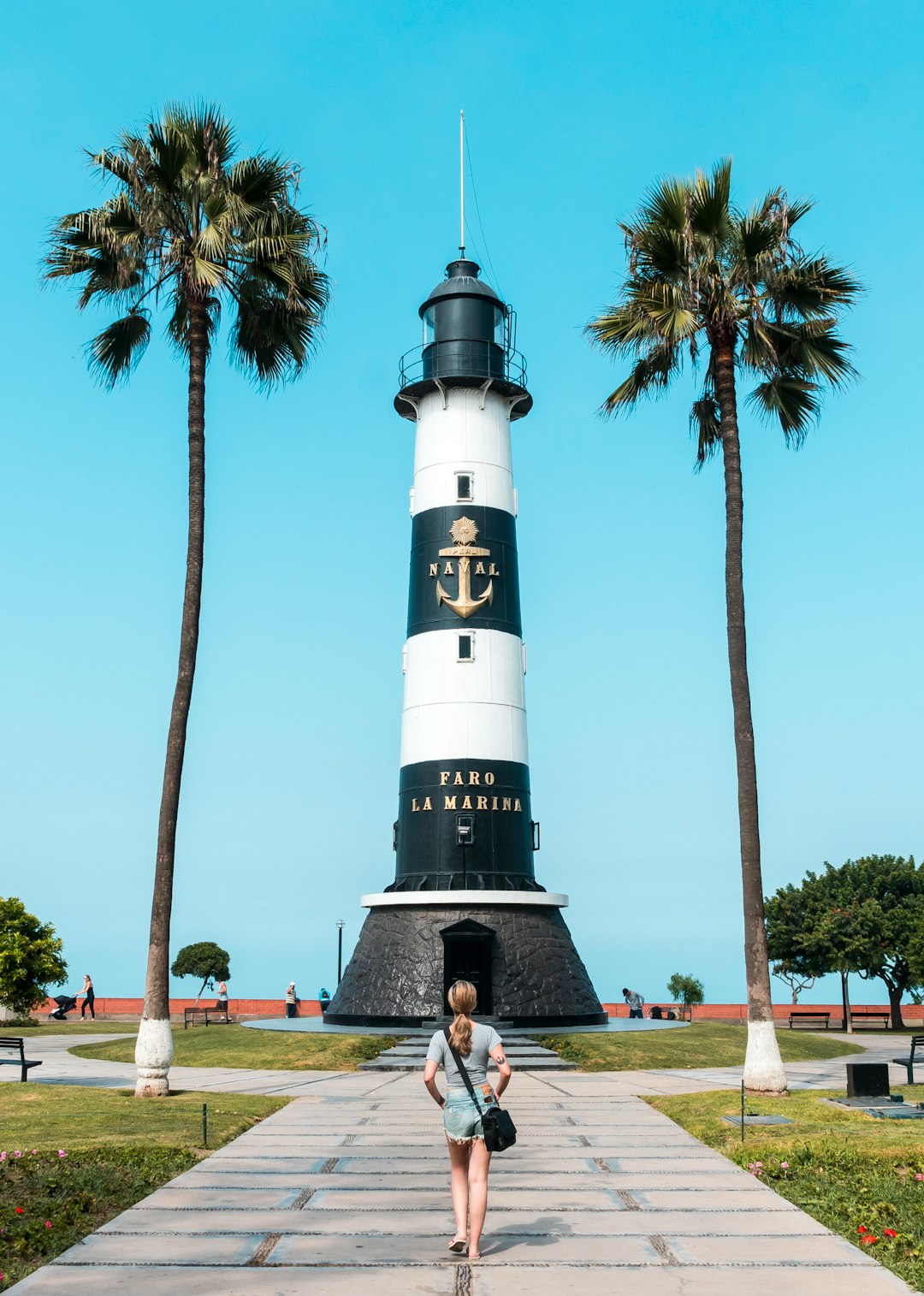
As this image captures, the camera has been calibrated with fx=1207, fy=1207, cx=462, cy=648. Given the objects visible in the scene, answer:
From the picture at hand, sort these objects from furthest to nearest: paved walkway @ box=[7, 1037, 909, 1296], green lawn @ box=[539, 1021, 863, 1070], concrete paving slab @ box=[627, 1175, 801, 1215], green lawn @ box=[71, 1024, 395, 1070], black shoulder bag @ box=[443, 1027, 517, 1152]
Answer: green lawn @ box=[539, 1021, 863, 1070] → green lawn @ box=[71, 1024, 395, 1070] → concrete paving slab @ box=[627, 1175, 801, 1215] → black shoulder bag @ box=[443, 1027, 517, 1152] → paved walkway @ box=[7, 1037, 909, 1296]

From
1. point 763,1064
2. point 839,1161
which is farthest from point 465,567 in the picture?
point 839,1161

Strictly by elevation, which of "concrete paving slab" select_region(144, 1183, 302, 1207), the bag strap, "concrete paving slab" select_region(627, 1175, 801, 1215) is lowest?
"concrete paving slab" select_region(627, 1175, 801, 1215)

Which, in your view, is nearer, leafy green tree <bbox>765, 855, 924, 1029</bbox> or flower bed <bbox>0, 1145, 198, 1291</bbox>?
flower bed <bbox>0, 1145, 198, 1291</bbox>

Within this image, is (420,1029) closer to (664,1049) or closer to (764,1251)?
(664,1049)

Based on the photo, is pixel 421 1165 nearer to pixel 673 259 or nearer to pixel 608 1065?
pixel 608 1065

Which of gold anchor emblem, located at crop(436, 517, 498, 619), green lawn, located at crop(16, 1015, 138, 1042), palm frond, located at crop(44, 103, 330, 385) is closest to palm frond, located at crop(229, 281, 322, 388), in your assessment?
palm frond, located at crop(44, 103, 330, 385)

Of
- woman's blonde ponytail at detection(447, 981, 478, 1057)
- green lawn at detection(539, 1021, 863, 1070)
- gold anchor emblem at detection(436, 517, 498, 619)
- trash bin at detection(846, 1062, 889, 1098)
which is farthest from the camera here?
gold anchor emblem at detection(436, 517, 498, 619)

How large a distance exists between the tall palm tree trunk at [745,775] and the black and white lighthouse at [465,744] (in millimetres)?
10795

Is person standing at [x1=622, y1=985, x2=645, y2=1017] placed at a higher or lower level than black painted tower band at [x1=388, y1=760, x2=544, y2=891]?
lower

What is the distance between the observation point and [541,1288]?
7566 mm

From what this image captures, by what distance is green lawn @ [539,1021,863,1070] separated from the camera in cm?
2497

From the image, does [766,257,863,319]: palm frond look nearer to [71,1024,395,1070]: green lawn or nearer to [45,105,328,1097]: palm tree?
[45,105,328,1097]: palm tree

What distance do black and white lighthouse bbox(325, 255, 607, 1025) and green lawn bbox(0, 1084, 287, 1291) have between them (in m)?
11.3

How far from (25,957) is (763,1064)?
2042 centimetres
